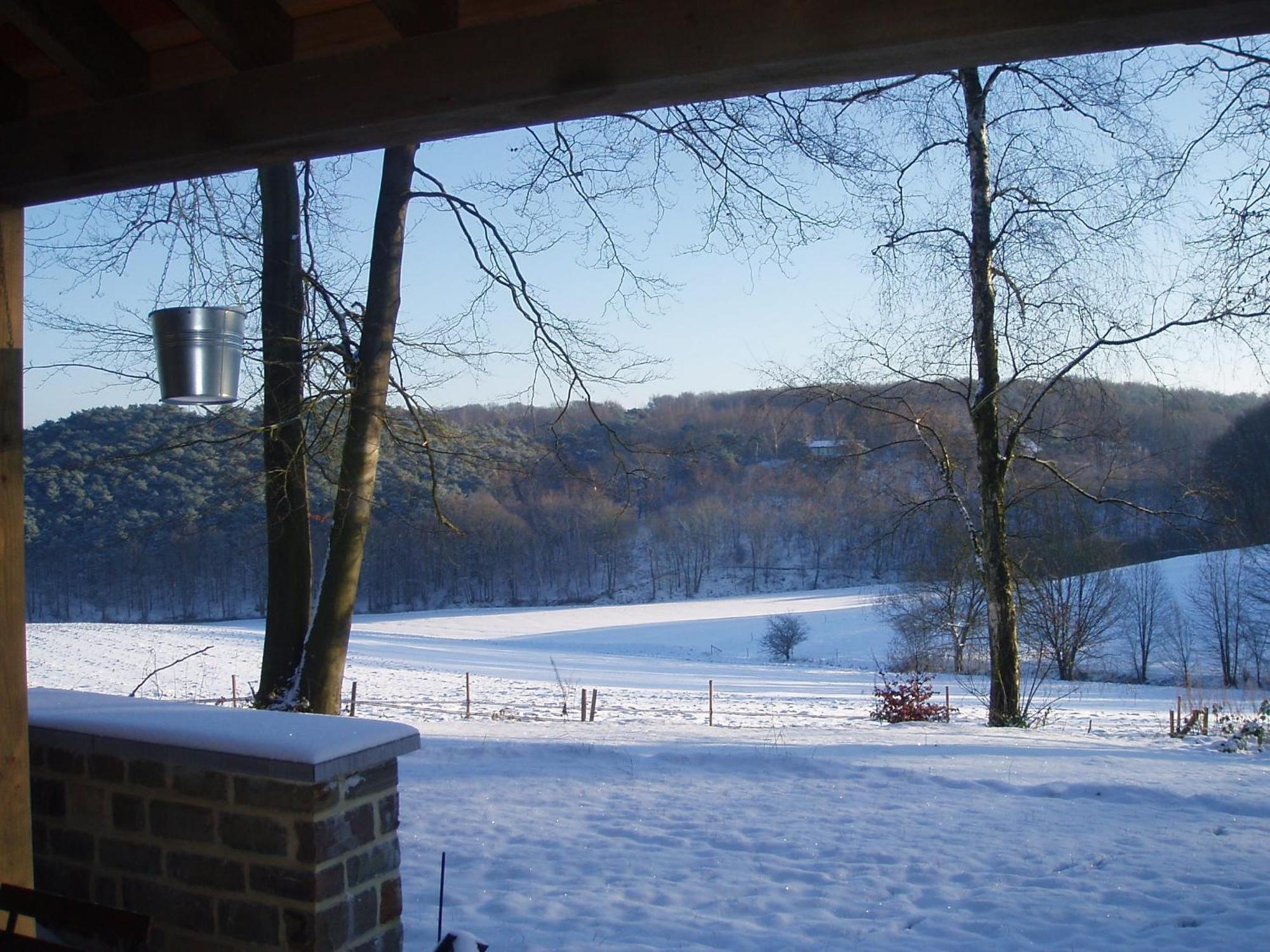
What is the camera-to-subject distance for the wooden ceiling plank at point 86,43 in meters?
2.57

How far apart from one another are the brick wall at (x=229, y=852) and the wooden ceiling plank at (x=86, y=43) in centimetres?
197

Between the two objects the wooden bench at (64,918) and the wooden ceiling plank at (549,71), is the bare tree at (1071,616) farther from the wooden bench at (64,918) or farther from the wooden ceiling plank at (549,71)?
the wooden bench at (64,918)

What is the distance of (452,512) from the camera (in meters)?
15.5

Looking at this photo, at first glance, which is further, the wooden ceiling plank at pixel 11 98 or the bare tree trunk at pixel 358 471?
the bare tree trunk at pixel 358 471

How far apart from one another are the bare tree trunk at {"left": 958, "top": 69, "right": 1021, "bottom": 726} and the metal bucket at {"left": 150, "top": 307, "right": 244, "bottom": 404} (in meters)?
9.39

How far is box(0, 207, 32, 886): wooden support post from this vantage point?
9.17ft

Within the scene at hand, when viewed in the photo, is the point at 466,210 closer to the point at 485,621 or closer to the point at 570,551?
the point at 485,621

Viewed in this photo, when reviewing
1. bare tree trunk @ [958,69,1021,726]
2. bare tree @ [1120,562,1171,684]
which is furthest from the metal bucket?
bare tree @ [1120,562,1171,684]

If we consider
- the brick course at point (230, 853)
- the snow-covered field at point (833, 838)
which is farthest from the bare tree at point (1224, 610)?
the brick course at point (230, 853)

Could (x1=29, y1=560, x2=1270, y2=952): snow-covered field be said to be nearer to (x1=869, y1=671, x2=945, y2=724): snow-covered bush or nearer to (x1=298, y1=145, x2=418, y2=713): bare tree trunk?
(x1=298, y1=145, x2=418, y2=713): bare tree trunk

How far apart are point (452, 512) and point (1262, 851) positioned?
12309mm

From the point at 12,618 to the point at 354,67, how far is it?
6.01ft

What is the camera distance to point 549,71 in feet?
7.59

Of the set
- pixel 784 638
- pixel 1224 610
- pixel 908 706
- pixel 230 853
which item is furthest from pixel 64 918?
pixel 1224 610
